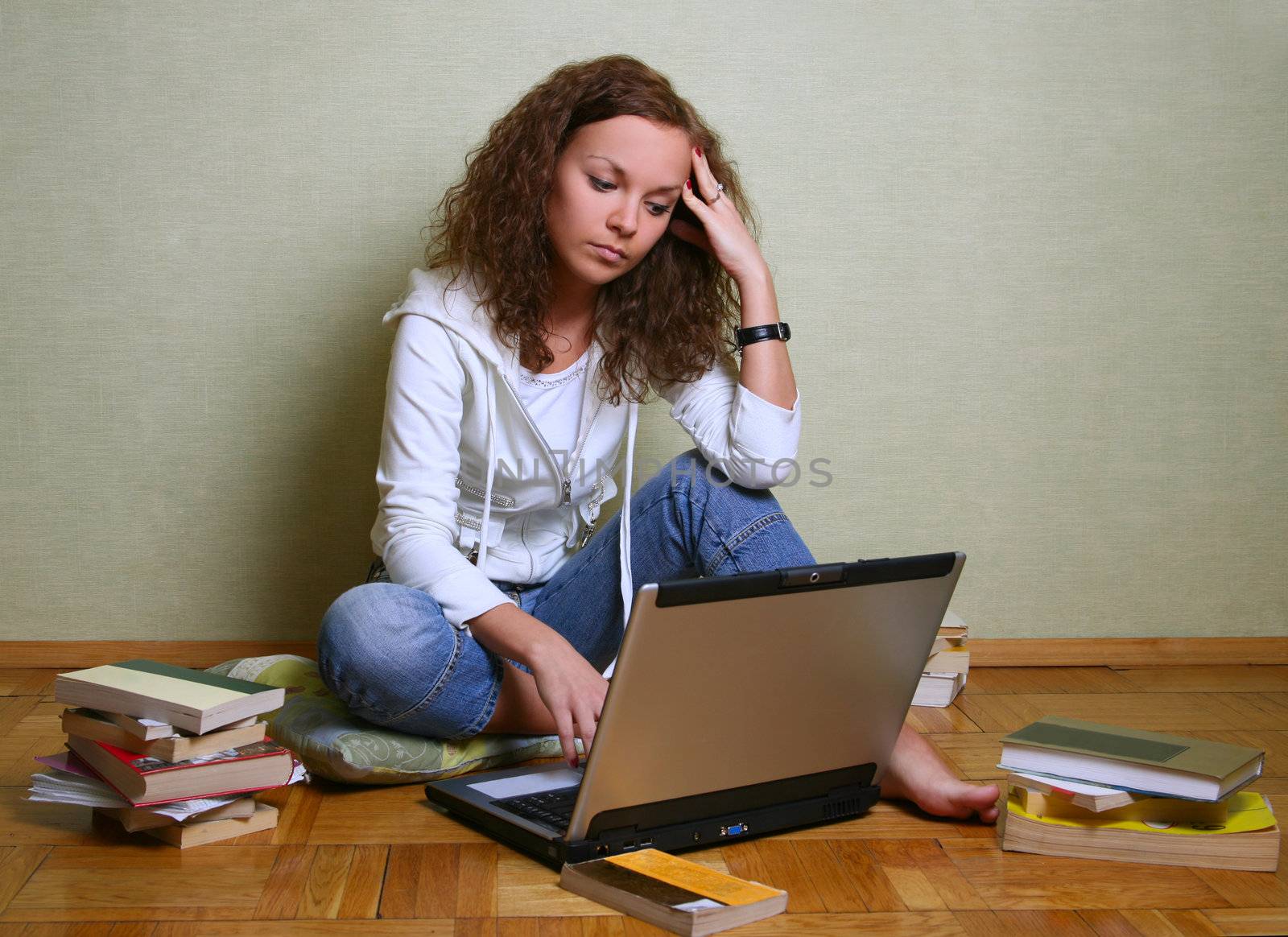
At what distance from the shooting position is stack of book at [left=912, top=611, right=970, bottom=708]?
1820 mm

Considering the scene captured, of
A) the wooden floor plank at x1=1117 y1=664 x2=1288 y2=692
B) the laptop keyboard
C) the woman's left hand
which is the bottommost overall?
the wooden floor plank at x1=1117 y1=664 x2=1288 y2=692

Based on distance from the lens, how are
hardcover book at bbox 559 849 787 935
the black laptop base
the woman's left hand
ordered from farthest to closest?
the woman's left hand
the black laptop base
hardcover book at bbox 559 849 787 935

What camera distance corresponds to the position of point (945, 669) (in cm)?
185

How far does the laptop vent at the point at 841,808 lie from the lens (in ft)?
4.16

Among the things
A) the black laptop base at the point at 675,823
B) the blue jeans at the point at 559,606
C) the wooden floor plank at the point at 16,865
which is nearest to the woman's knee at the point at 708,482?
the blue jeans at the point at 559,606

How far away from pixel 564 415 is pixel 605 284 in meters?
0.18

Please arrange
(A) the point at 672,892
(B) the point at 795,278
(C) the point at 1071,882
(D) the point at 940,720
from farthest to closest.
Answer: (B) the point at 795,278 → (D) the point at 940,720 → (C) the point at 1071,882 → (A) the point at 672,892

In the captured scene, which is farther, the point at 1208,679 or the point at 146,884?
the point at 1208,679

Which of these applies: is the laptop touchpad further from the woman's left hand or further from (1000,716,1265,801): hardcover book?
the woman's left hand

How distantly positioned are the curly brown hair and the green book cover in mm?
593

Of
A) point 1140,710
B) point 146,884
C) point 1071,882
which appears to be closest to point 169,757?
point 146,884

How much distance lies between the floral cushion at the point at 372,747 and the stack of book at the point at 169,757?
93 millimetres

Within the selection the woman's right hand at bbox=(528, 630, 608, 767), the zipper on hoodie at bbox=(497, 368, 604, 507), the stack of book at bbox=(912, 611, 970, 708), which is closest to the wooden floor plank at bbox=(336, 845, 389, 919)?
the woman's right hand at bbox=(528, 630, 608, 767)

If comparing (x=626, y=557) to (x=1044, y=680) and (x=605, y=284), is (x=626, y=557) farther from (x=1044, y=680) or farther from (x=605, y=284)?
(x=1044, y=680)
